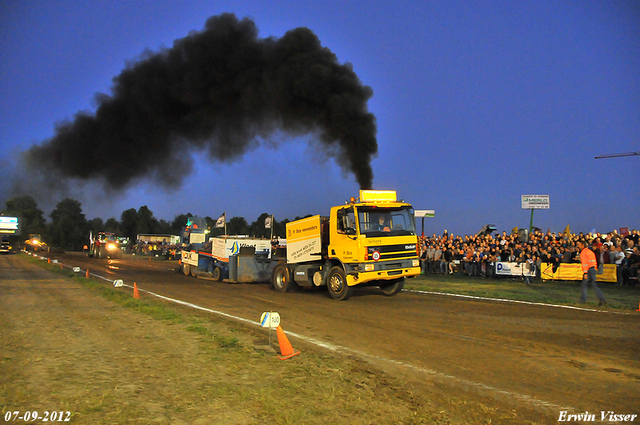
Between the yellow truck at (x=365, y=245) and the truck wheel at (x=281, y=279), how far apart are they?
1.71 m

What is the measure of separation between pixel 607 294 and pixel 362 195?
9147 mm

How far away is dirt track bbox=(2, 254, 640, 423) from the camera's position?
477 cm

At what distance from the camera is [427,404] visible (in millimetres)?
4387

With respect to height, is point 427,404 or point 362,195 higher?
point 362,195

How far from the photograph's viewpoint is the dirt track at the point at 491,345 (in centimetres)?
477

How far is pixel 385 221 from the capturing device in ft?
42.1

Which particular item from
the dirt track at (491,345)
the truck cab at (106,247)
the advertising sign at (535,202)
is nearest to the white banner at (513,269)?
the dirt track at (491,345)

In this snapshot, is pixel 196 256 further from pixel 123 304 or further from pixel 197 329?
pixel 197 329

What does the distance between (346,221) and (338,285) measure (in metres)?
2.10

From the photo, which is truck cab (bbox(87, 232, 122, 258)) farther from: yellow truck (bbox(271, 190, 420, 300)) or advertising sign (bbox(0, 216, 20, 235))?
yellow truck (bbox(271, 190, 420, 300))

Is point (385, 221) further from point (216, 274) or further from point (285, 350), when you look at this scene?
point (216, 274)

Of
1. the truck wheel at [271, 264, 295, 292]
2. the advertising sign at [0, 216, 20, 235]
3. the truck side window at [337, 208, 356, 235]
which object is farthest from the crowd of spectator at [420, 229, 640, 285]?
the advertising sign at [0, 216, 20, 235]

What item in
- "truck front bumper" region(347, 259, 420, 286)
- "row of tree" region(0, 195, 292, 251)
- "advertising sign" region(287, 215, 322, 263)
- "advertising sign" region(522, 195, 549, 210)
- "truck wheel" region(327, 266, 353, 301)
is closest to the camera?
"truck front bumper" region(347, 259, 420, 286)

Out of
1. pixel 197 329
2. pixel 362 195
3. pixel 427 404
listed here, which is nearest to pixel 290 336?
pixel 197 329
